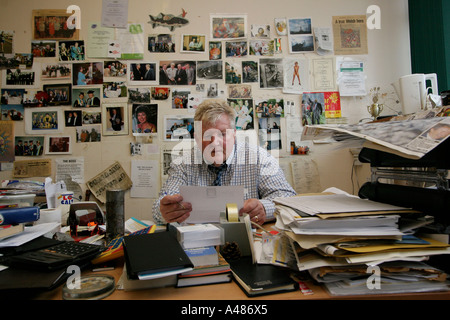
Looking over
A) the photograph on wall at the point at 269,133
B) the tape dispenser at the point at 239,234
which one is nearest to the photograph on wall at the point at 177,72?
the photograph on wall at the point at 269,133

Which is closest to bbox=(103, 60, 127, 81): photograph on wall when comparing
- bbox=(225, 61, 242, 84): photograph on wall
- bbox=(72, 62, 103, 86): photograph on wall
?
bbox=(72, 62, 103, 86): photograph on wall

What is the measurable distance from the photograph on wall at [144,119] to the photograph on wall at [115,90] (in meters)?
0.14

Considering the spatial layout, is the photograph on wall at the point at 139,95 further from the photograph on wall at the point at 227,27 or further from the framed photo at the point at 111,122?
the photograph on wall at the point at 227,27

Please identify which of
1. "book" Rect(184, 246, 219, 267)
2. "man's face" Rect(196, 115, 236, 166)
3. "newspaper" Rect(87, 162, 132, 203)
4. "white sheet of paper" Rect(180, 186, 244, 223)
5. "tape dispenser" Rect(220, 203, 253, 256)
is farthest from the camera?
"newspaper" Rect(87, 162, 132, 203)

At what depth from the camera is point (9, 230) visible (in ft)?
2.30

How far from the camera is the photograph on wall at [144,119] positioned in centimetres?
204

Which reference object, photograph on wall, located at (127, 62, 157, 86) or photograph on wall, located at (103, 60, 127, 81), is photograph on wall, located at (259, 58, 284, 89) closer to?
photograph on wall, located at (127, 62, 157, 86)

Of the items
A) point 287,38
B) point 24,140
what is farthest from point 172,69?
point 24,140

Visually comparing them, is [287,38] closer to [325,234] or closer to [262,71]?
[262,71]

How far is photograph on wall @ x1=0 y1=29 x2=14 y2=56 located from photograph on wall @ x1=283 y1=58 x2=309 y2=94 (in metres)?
2.17

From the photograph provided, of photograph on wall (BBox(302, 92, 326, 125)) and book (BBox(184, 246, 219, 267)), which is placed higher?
photograph on wall (BBox(302, 92, 326, 125))

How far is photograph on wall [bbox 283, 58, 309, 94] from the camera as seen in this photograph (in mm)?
2068

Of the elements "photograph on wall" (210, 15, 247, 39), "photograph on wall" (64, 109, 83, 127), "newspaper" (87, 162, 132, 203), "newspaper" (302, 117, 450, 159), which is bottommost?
"newspaper" (87, 162, 132, 203)

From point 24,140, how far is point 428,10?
10.2ft
